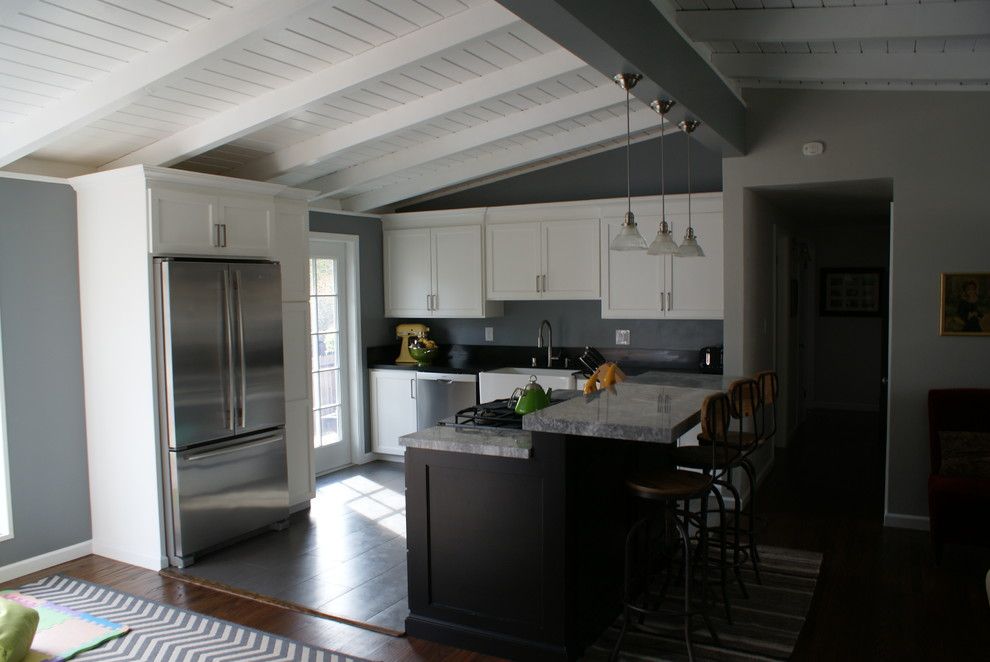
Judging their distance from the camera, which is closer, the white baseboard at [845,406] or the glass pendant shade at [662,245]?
the glass pendant shade at [662,245]

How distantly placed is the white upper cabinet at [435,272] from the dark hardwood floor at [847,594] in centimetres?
285

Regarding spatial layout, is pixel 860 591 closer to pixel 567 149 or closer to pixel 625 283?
pixel 625 283

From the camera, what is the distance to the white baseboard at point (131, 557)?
13.8 feet

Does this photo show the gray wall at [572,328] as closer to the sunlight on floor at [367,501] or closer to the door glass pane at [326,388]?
the door glass pane at [326,388]

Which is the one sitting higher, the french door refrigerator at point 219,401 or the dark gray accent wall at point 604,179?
the dark gray accent wall at point 604,179

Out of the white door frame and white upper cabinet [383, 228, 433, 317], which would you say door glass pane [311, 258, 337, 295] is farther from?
→ white upper cabinet [383, 228, 433, 317]

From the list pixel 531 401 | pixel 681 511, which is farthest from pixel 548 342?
pixel 681 511

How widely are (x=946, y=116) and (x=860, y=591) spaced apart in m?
2.80

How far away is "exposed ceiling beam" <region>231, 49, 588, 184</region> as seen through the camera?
13.0 ft

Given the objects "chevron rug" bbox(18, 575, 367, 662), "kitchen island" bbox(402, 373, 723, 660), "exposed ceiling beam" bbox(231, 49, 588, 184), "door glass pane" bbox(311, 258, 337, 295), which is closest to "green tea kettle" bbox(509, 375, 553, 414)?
"kitchen island" bbox(402, 373, 723, 660)

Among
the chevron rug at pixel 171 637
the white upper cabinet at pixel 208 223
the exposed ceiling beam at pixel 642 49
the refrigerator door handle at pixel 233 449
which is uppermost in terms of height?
the exposed ceiling beam at pixel 642 49

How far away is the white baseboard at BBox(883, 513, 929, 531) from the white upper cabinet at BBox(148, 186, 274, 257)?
4262 mm

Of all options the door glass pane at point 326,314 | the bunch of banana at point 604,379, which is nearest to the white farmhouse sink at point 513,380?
the door glass pane at point 326,314

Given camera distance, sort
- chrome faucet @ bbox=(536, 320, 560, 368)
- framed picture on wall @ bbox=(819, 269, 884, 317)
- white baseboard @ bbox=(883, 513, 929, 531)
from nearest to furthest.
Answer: white baseboard @ bbox=(883, 513, 929, 531), chrome faucet @ bbox=(536, 320, 560, 368), framed picture on wall @ bbox=(819, 269, 884, 317)
